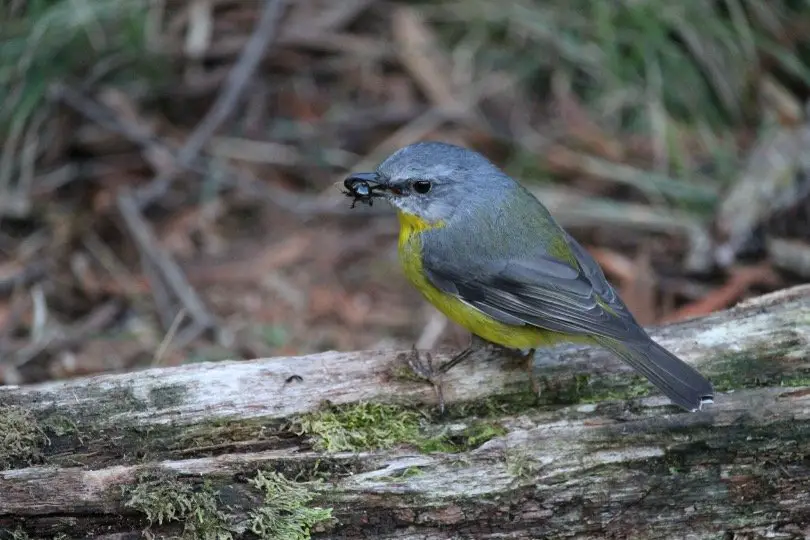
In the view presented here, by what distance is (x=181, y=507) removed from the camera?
311 centimetres

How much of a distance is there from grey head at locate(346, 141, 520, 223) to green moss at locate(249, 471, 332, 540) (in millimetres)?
1501

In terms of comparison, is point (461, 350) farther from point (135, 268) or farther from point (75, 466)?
point (135, 268)

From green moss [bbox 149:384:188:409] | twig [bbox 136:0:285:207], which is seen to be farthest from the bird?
twig [bbox 136:0:285:207]

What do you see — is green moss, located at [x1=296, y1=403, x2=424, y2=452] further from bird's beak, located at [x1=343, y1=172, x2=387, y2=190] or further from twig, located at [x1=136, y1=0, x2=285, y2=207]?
twig, located at [x1=136, y1=0, x2=285, y2=207]

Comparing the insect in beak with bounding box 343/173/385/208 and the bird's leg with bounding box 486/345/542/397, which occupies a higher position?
the insect in beak with bounding box 343/173/385/208

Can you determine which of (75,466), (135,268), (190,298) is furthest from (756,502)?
(135,268)

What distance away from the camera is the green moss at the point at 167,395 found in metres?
3.45

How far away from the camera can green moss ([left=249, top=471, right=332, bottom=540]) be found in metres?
3.16

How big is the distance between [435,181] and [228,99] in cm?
290

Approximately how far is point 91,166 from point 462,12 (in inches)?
124

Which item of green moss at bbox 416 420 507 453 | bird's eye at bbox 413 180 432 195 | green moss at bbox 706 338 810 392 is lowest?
green moss at bbox 416 420 507 453

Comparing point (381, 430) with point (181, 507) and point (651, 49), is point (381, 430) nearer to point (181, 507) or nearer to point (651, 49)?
point (181, 507)

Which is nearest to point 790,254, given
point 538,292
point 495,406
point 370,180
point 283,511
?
point 538,292

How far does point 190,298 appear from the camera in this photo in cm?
557
